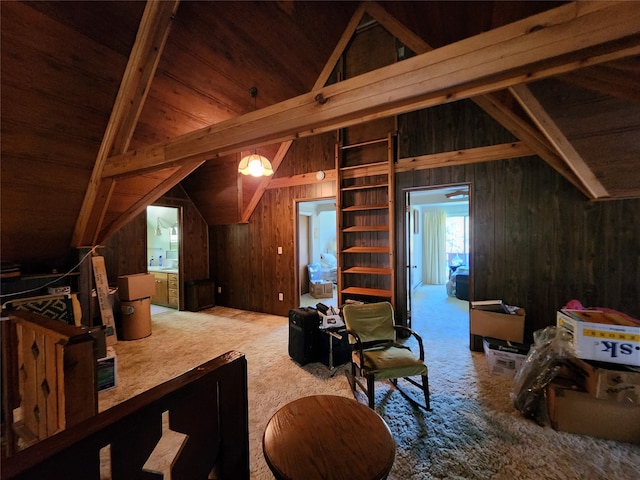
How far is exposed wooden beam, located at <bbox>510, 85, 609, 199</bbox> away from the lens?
1914 millimetres

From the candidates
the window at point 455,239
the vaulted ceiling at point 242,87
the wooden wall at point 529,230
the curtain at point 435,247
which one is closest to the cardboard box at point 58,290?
the vaulted ceiling at point 242,87

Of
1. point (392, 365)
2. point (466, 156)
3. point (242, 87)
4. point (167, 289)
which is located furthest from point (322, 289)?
point (242, 87)

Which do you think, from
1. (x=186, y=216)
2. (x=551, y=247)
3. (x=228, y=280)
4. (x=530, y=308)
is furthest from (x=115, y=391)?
(x=551, y=247)

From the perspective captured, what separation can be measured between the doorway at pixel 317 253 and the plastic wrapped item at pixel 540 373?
3.98 m

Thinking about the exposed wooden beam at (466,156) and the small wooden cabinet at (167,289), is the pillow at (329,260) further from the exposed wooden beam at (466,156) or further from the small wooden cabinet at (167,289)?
the exposed wooden beam at (466,156)

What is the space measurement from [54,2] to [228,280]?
4351 millimetres

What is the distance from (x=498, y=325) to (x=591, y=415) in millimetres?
1053

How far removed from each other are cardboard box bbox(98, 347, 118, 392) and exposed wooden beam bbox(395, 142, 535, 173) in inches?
151

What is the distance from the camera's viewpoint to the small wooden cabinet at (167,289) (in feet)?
17.5

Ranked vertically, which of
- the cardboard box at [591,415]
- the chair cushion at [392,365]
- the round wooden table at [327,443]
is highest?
the round wooden table at [327,443]

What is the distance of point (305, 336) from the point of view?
2.92 metres

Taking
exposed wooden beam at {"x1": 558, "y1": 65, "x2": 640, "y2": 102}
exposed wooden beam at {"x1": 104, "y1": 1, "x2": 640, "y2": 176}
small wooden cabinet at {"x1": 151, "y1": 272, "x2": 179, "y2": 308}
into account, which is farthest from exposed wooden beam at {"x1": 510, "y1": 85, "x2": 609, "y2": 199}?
small wooden cabinet at {"x1": 151, "y1": 272, "x2": 179, "y2": 308}

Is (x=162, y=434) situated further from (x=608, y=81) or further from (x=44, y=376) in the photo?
(x=608, y=81)

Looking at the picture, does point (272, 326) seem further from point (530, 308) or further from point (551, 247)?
point (551, 247)
